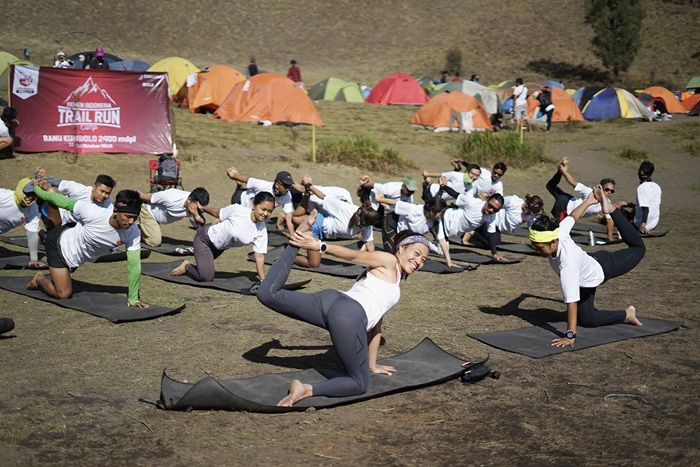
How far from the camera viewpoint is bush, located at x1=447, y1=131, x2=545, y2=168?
899 inches

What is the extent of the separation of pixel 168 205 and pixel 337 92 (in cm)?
2315

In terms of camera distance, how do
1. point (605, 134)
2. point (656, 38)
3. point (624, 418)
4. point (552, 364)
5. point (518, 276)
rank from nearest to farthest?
1. point (624, 418)
2. point (552, 364)
3. point (518, 276)
4. point (605, 134)
5. point (656, 38)

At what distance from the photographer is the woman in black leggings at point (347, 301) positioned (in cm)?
594

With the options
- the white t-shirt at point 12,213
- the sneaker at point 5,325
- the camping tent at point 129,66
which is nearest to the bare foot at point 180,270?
the white t-shirt at point 12,213

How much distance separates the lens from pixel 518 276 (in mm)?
11414

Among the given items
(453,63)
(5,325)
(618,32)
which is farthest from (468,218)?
(618,32)

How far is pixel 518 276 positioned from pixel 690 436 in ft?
19.3

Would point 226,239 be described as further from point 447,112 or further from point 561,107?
point 561,107

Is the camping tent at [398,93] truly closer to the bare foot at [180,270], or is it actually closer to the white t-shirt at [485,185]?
the white t-shirt at [485,185]

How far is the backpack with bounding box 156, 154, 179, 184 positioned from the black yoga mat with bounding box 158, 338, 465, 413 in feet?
25.0

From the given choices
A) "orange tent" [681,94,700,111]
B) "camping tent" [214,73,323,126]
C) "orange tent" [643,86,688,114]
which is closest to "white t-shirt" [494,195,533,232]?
"camping tent" [214,73,323,126]

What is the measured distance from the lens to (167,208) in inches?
476

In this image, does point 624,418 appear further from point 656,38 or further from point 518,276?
point 656,38

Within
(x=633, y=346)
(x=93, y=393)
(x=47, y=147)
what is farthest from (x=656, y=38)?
(x=93, y=393)
